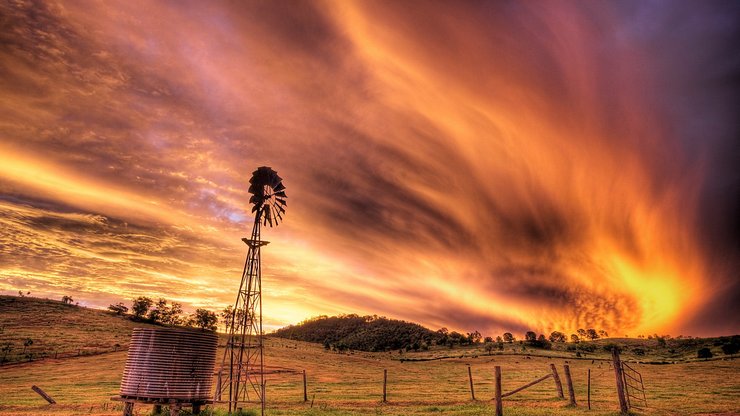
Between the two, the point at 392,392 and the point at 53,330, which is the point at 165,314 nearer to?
the point at 53,330

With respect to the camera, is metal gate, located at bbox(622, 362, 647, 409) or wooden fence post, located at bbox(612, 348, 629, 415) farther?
metal gate, located at bbox(622, 362, 647, 409)

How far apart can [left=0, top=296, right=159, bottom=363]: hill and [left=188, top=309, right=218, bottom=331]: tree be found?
43.4m

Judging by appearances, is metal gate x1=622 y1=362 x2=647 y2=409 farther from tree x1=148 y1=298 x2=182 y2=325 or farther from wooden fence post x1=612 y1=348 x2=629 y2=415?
tree x1=148 y1=298 x2=182 y2=325

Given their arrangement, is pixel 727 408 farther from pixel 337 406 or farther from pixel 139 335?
pixel 139 335

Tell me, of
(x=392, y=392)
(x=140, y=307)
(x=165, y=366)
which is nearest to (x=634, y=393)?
(x=392, y=392)

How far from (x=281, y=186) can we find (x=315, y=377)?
4150 cm

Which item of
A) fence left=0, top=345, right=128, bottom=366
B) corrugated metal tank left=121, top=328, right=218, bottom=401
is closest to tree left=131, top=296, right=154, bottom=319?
fence left=0, top=345, right=128, bottom=366

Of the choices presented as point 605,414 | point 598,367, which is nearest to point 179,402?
point 605,414

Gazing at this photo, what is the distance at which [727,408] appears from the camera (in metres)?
26.9

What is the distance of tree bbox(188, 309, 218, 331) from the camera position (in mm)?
194500

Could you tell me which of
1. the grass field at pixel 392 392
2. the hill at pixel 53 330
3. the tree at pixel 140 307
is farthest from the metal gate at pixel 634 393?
the tree at pixel 140 307

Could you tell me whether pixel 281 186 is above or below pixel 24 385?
above

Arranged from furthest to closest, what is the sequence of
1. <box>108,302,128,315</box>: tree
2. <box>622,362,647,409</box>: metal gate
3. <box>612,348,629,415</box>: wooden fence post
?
<box>108,302,128,315</box>: tree < <box>622,362,647,409</box>: metal gate < <box>612,348,629,415</box>: wooden fence post

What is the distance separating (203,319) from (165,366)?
191 m
